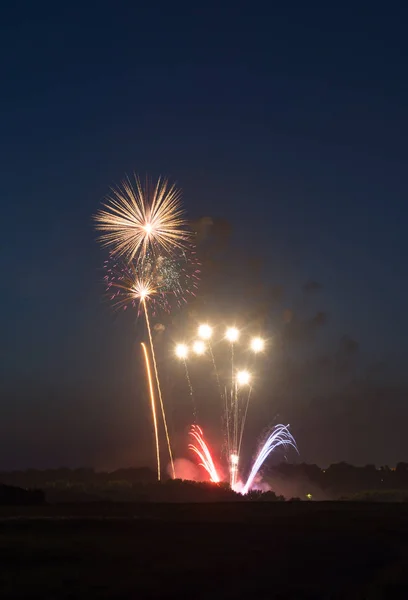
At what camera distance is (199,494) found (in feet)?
190

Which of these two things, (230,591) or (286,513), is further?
(286,513)

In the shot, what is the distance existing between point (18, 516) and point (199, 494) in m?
23.8

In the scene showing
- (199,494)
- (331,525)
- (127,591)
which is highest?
(199,494)

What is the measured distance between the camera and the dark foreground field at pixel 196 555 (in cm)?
1939

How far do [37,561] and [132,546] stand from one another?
457 centimetres

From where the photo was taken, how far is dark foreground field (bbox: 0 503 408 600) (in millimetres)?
19391

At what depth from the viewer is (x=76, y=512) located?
4038 cm

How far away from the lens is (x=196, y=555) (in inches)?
972

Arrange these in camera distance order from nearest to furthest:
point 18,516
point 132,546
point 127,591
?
point 127,591 → point 132,546 → point 18,516

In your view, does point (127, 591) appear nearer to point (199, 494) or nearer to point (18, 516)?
point (18, 516)

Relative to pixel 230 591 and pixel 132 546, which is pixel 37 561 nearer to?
pixel 132 546

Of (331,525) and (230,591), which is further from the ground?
(331,525)

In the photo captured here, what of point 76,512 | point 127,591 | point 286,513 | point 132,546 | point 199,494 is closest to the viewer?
point 127,591

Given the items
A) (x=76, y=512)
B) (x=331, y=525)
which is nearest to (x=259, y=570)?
(x=331, y=525)
